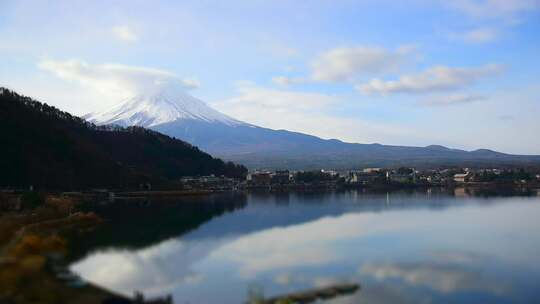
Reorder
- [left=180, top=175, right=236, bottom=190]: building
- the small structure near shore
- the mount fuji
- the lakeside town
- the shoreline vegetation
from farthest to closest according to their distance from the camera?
the mount fuji < the lakeside town < [left=180, top=175, right=236, bottom=190]: building < the small structure near shore < the shoreline vegetation

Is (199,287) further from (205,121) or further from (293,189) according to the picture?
(205,121)

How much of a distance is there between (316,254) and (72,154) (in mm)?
9328

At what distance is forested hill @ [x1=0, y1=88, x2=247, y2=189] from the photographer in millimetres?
12328

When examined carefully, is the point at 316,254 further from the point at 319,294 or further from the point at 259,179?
the point at 259,179

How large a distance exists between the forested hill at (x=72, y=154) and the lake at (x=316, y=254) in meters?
1.96

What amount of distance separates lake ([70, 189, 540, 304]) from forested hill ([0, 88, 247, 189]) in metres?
1.96

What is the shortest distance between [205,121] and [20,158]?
47.7 meters

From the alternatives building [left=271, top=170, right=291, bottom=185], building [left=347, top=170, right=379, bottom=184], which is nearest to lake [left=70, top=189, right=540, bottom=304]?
building [left=271, top=170, right=291, bottom=185]

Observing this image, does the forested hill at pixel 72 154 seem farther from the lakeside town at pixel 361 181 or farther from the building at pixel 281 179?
the building at pixel 281 179

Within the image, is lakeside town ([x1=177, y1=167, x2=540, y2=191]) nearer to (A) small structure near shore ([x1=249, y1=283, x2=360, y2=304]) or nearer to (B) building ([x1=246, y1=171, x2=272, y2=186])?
(B) building ([x1=246, y1=171, x2=272, y2=186])

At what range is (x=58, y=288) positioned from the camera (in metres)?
4.02

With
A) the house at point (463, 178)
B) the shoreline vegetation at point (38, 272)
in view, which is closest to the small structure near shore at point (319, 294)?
the shoreline vegetation at point (38, 272)

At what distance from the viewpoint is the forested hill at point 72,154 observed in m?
12.3

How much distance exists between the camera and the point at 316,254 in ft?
21.7
